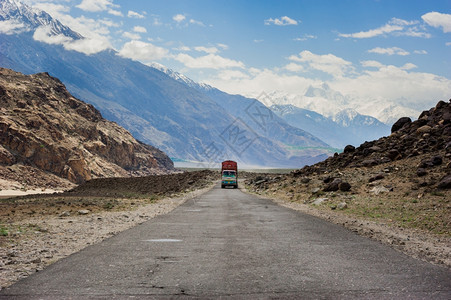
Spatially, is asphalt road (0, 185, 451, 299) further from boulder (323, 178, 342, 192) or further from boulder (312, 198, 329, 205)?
boulder (323, 178, 342, 192)

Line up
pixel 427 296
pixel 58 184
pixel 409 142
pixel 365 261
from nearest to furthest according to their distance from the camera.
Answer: pixel 427 296
pixel 365 261
pixel 409 142
pixel 58 184

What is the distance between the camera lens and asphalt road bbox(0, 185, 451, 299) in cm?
648

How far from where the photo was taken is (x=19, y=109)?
95812mm

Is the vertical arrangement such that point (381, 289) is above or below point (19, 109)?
below

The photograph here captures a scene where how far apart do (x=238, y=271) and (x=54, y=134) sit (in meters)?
101

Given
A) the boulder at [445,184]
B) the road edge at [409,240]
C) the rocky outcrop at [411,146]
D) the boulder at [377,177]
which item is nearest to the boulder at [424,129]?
the rocky outcrop at [411,146]

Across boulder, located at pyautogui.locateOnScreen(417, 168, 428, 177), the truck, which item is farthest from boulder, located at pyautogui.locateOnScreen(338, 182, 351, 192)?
the truck

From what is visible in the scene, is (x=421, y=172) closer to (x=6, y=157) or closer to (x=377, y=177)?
(x=377, y=177)

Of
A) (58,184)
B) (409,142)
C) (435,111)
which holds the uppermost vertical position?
(435,111)

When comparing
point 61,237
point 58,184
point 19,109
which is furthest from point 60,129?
point 61,237

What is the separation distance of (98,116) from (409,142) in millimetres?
124910

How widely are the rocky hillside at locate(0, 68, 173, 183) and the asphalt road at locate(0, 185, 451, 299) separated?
85129 millimetres

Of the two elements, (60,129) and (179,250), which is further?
(60,129)

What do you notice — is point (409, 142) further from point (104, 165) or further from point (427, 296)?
point (104, 165)
